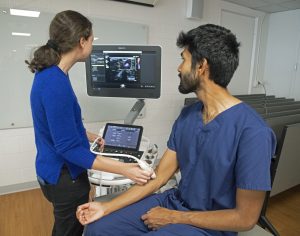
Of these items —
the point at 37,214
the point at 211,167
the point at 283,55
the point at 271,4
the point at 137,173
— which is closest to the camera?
the point at 211,167

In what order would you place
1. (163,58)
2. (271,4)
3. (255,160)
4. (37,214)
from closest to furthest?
(255,160) < (37,214) < (163,58) < (271,4)

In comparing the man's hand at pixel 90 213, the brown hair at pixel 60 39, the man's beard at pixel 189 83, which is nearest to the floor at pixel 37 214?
the man's hand at pixel 90 213

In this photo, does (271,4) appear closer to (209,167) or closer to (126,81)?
(126,81)

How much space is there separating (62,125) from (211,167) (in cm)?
63

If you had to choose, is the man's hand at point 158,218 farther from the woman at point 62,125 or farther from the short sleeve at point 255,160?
the short sleeve at point 255,160

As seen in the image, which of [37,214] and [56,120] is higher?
[56,120]

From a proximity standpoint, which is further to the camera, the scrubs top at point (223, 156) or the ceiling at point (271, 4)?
the ceiling at point (271, 4)

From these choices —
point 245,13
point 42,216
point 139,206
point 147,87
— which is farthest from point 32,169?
point 245,13

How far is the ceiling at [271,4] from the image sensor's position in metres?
3.47

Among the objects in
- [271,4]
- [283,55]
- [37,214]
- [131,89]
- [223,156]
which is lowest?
[37,214]

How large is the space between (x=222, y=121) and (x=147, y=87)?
0.72m

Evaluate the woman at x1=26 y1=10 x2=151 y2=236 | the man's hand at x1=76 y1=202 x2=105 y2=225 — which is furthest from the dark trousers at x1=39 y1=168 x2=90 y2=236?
the man's hand at x1=76 y1=202 x2=105 y2=225

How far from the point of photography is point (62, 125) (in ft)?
3.31

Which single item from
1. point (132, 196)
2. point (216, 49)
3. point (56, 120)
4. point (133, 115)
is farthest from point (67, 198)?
→ point (216, 49)
